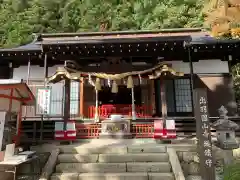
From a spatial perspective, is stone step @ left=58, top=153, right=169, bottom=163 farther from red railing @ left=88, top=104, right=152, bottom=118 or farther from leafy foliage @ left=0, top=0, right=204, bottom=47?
leafy foliage @ left=0, top=0, right=204, bottom=47

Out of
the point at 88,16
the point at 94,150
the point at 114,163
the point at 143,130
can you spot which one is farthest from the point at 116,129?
the point at 88,16

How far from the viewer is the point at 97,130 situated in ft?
34.7

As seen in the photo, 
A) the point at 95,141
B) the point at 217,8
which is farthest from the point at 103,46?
the point at 217,8

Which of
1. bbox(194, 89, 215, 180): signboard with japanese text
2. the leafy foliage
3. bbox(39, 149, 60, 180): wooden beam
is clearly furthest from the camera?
the leafy foliage

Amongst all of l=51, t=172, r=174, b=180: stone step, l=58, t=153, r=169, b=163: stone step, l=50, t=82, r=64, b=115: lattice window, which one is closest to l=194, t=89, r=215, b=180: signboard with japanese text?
l=51, t=172, r=174, b=180: stone step

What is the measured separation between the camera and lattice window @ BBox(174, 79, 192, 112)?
12219mm

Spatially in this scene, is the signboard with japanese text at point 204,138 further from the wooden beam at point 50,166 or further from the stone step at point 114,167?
the wooden beam at point 50,166

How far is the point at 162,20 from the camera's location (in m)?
29.6

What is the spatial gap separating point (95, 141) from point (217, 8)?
6.45 m

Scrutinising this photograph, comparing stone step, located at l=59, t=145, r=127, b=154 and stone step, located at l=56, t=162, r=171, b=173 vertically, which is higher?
stone step, located at l=59, t=145, r=127, b=154

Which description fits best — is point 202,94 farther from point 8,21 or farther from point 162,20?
point 8,21

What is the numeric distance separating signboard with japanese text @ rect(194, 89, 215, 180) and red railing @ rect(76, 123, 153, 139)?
165 inches

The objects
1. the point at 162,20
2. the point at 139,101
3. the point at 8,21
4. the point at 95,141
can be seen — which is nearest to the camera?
the point at 95,141

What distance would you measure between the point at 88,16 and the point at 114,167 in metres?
29.5
